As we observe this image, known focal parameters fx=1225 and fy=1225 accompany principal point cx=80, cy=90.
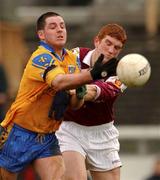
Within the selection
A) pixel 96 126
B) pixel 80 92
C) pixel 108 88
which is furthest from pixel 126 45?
pixel 80 92

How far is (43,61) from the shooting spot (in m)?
10.9

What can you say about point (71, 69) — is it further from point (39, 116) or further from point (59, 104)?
point (39, 116)

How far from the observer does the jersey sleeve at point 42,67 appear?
35.4 ft

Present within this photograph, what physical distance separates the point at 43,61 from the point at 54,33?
36 cm

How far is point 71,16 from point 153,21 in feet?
8.85

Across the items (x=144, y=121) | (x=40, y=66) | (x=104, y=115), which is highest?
(x=40, y=66)

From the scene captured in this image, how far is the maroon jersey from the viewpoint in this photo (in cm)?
1205

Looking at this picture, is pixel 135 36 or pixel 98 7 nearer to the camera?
pixel 135 36

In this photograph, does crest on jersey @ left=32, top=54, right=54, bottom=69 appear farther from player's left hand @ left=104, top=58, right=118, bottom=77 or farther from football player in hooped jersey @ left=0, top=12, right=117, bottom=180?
player's left hand @ left=104, top=58, right=118, bottom=77

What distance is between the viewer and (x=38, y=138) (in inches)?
446

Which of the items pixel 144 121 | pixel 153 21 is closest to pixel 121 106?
pixel 144 121

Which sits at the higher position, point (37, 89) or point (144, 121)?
point (37, 89)

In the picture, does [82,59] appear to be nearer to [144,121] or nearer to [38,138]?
[38,138]

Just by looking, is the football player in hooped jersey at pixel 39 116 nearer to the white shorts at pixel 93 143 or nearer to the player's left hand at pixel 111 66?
the player's left hand at pixel 111 66
